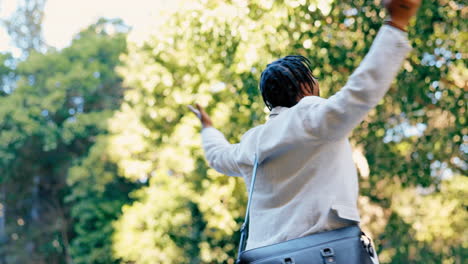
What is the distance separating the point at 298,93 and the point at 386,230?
8075 millimetres

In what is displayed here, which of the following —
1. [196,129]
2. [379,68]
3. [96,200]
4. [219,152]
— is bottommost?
[96,200]

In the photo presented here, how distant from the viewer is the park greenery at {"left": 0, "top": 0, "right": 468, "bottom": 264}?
7047mm

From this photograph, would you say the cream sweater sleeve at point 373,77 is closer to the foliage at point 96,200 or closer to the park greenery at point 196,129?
the park greenery at point 196,129

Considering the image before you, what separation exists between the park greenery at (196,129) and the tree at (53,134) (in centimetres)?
6

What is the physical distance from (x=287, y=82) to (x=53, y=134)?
2280cm

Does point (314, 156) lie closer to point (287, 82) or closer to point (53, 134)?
point (287, 82)

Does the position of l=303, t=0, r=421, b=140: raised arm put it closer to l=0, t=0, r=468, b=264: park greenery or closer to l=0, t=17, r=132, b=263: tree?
l=0, t=0, r=468, b=264: park greenery

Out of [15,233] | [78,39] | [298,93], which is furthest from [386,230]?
[15,233]

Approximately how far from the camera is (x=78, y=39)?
2619cm

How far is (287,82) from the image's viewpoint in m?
2.02

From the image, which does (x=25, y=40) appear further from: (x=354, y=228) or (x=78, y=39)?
(x=354, y=228)

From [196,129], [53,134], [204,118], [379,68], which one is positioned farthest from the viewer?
[53,134]

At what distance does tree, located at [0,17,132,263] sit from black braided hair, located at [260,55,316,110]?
19.7 m

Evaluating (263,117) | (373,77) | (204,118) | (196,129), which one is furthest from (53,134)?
(373,77)
